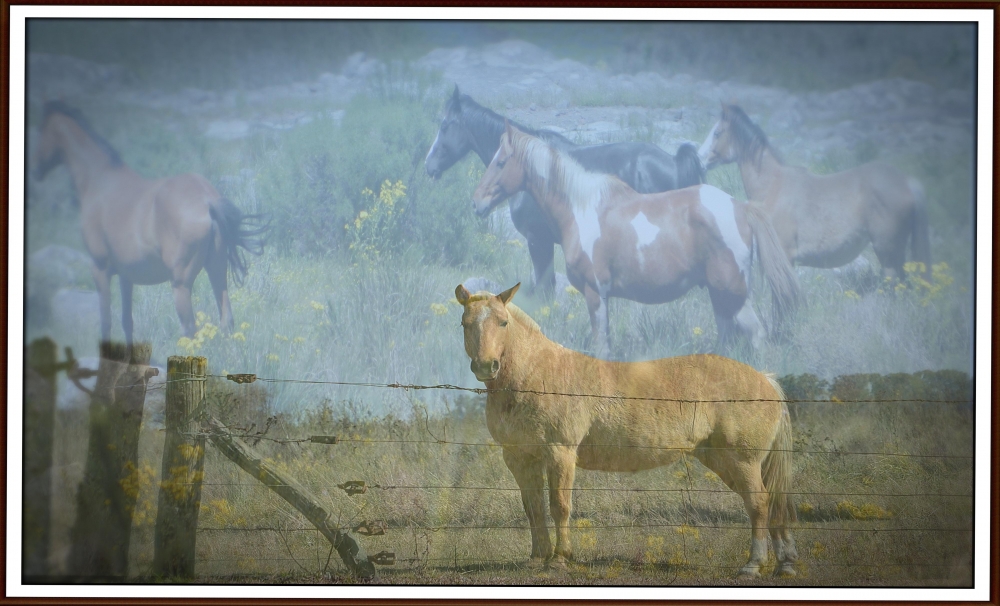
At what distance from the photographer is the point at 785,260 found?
641 cm

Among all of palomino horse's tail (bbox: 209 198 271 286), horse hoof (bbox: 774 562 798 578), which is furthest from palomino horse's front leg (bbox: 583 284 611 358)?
palomino horse's tail (bbox: 209 198 271 286)

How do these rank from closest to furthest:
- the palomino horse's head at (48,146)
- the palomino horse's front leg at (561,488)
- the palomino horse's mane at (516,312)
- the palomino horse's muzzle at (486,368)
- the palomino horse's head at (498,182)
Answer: the palomino horse's muzzle at (486,368) → the palomino horse's front leg at (561,488) → the palomino horse's mane at (516,312) → the palomino horse's head at (48,146) → the palomino horse's head at (498,182)

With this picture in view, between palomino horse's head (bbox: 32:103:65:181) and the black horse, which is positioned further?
the black horse

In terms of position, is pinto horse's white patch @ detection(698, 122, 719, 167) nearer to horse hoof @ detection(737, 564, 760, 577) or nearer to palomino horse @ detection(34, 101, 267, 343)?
horse hoof @ detection(737, 564, 760, 577)

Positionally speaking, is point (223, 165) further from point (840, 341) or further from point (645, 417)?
point (840, 341)

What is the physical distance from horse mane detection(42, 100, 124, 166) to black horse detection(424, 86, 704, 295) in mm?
→ 2376

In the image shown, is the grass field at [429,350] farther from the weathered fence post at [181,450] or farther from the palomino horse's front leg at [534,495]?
the weathered fence post at [181,450]

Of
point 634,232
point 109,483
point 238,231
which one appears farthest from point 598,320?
point 109,483

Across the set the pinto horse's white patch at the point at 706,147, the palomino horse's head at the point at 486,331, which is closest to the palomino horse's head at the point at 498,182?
the palomino horse's head at the point at 486,331

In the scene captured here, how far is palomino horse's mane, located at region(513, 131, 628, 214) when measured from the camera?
654 centimetres

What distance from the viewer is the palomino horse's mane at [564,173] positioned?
6535 mm

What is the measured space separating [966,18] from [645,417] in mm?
3727

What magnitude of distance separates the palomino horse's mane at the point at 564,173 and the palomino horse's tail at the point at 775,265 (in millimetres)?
1043

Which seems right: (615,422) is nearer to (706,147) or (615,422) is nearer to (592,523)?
(592,523)
